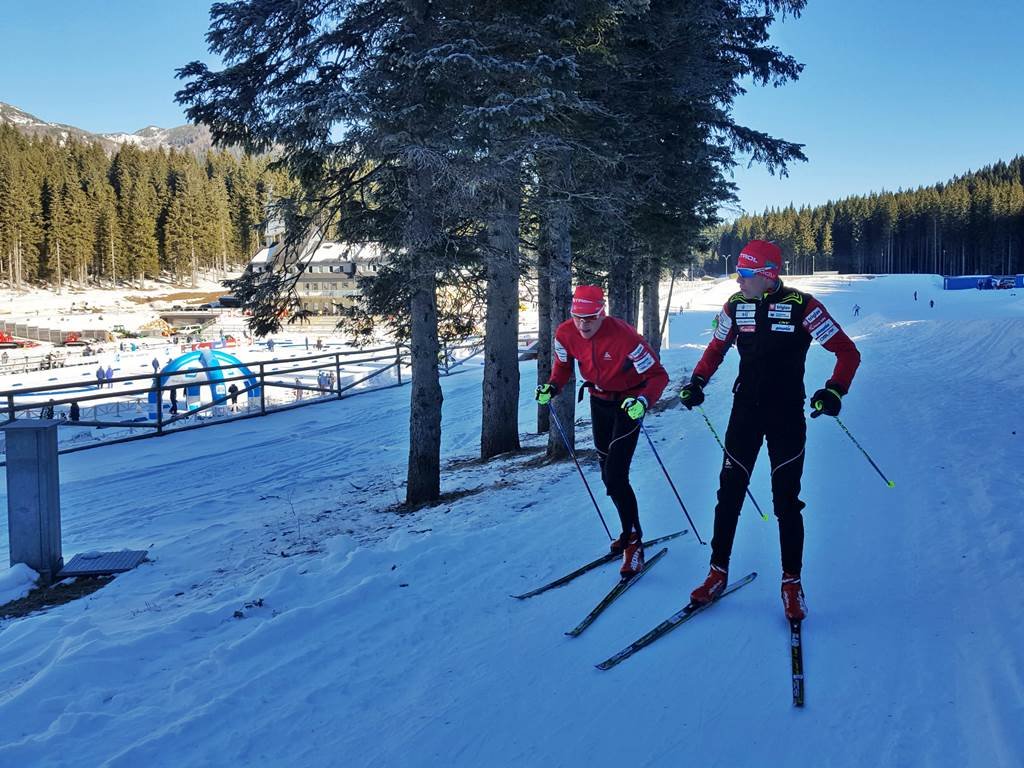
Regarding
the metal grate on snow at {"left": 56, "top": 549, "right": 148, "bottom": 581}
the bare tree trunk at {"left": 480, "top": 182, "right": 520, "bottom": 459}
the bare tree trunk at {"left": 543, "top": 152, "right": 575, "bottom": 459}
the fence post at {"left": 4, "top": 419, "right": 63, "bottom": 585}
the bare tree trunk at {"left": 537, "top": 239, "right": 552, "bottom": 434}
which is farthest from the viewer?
the bare tree trunk at {"left": 480, "top": 182, "right": 520, "bottom": 459}

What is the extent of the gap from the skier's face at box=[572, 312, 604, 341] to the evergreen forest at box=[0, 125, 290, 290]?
3101 inches

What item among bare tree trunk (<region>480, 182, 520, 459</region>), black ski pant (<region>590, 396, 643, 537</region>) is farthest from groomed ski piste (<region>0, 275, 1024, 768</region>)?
A: bare tree trunk (<region>480, 182, 520, 459</region>)

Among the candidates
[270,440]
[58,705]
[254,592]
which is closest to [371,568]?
[254,592]

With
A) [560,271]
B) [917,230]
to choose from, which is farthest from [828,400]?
[917,230]

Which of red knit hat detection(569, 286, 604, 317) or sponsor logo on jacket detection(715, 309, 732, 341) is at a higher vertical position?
red knit hat detection(569, 286, 604, 317)

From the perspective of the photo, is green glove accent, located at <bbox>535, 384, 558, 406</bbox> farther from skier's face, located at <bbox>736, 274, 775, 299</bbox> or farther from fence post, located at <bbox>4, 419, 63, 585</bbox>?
fence post, located at <bbox>4, 419, 63, 585</bbox>

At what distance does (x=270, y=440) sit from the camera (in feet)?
48.3

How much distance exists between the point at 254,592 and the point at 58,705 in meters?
1.71

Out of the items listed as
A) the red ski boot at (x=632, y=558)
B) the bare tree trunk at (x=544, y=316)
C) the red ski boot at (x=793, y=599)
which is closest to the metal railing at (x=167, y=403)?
the bare tree trunk at (x=544, y=316)

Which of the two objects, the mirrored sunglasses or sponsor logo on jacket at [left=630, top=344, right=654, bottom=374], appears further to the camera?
sponsor logo on jacket at [left=630, top=344, right=654, bottom=374]

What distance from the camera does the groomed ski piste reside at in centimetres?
326

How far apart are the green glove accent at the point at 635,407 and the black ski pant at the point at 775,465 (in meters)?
0.58

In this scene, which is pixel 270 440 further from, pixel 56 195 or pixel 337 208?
pixel 56 195

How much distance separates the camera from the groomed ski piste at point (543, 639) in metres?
3.26
